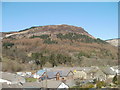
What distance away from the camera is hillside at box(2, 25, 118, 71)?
21969 mm

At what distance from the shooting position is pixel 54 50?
105 feet

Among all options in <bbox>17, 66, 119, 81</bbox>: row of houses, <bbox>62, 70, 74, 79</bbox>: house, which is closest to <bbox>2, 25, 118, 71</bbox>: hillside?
<bbox>17, 66, 119, 81</bbox>: row of houses

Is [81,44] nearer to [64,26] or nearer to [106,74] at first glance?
[64,26]

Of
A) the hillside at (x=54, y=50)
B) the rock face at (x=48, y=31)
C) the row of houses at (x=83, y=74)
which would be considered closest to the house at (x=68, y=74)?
the row of houses at (x=83, y=74)

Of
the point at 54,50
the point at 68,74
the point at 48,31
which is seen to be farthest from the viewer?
the point at 48,31

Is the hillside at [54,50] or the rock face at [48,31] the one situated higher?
the rock face at [48,31]

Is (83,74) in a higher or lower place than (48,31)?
lower

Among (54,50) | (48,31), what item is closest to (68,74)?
(54,50)

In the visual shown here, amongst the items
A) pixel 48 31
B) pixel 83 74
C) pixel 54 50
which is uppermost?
pixel 48 31

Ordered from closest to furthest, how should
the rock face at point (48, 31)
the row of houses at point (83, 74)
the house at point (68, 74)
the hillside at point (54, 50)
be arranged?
the row of houses at point (83, 74) → the house at point (68, 74) → the hillside at point (54, 50) → the rock face at point (48, 31)

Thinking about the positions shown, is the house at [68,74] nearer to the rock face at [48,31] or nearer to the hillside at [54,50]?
the hillside at [54,50]

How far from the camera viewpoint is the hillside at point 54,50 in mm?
21969

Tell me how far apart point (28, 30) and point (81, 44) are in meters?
17.8

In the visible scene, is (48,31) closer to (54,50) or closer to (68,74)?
(54,50)
